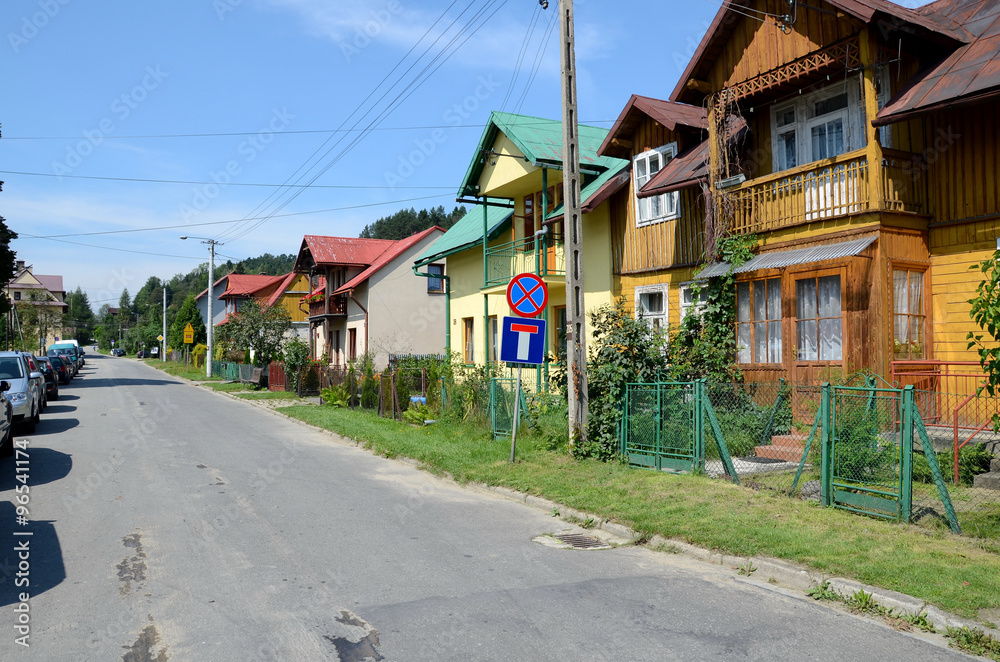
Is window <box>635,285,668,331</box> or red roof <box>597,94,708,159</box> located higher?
red roof <box>597,94,708,159</box>

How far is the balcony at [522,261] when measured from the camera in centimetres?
1975

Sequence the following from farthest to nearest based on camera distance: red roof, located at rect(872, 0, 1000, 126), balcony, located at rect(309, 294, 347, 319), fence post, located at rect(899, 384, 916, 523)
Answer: balcony, located at rect(309, 294, 347, 319) → red roof, located at rect(872, 0, 1000, 126) → fence post, located at rect(899, 384, 916, 523)

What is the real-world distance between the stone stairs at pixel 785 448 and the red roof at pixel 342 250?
2865 centimetres

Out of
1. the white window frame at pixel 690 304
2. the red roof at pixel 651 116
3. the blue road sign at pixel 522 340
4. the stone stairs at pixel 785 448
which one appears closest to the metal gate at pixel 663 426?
the blue road sign at pixel 522 340

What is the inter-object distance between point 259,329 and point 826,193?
29790mm

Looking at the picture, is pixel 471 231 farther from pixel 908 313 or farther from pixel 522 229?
pixel 908 313

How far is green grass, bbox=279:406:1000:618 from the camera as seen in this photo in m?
6.01

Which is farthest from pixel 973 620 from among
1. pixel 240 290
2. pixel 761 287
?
pixel 240 290

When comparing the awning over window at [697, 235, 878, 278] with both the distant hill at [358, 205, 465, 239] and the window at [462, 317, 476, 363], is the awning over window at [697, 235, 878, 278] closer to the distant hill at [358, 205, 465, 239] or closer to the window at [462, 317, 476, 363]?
the window at [462, 317, 476, 363]

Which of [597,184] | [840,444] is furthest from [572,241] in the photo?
[597,184]

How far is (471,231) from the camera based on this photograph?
87.8ft

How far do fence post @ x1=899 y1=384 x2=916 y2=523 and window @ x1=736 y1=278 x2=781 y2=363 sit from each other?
19.5ft

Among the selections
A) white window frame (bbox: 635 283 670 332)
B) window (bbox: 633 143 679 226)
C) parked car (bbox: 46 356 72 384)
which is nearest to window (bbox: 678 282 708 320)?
white window frame (bbox: 635 283 670 332)

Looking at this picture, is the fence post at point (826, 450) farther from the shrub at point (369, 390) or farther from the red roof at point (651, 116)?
the shrub at point (369, 390)
